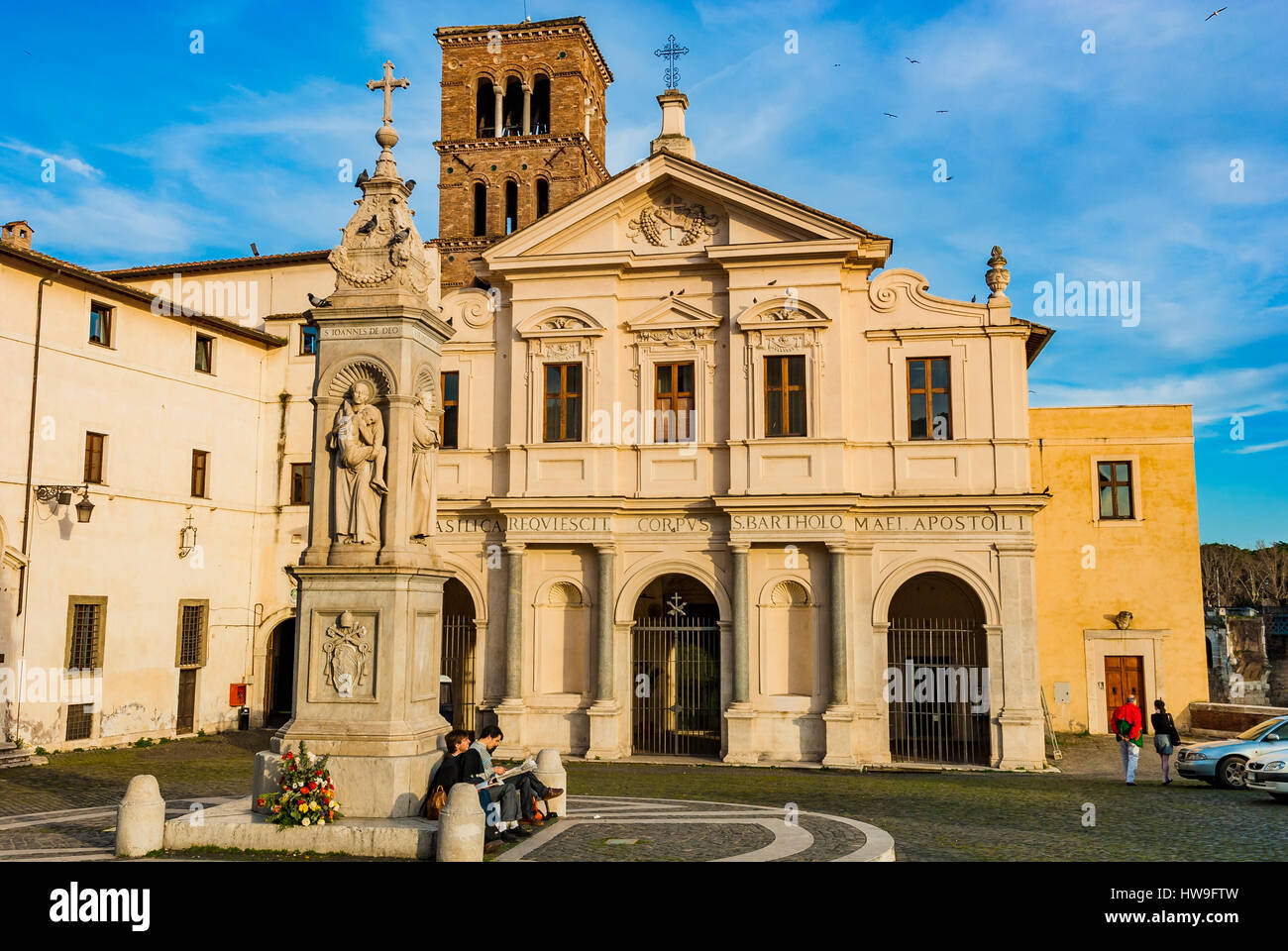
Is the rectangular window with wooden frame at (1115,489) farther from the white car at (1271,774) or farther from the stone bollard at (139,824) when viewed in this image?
the stone bollard at (139,824)

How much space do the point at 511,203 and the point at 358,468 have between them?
27338 millimetres

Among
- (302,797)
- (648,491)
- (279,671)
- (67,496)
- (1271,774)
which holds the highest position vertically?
(648,491)

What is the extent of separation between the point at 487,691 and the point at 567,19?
25.7m

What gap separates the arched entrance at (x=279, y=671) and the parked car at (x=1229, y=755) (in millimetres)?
19952

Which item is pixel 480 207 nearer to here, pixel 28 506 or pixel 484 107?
pixel 484 107

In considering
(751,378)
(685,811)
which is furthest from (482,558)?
(685,811)

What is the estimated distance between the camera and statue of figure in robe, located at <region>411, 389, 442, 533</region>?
38.9ft

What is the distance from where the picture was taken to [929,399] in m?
22.4

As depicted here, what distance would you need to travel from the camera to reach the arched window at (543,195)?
121 feet

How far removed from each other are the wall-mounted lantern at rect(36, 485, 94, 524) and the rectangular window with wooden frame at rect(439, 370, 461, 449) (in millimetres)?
7296

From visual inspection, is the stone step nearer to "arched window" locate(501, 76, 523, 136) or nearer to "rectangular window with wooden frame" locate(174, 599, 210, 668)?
"rectangular window with wooden frame" locate(174, 599, 210, 668)

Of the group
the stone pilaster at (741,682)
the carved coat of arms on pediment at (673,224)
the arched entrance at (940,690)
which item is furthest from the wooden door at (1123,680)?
the carved coat of arms on pediment at (673,224)

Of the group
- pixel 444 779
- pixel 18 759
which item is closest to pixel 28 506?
pixel 18 759
